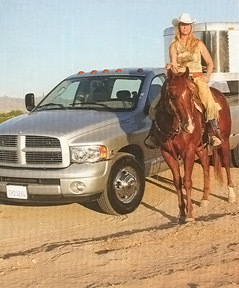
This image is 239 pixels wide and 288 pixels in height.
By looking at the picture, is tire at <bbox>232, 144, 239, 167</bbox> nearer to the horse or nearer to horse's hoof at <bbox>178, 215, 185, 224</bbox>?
the horse

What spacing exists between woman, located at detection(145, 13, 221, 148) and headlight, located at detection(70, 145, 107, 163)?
0.88 m

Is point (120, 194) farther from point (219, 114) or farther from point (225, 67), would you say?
point (225, 67)

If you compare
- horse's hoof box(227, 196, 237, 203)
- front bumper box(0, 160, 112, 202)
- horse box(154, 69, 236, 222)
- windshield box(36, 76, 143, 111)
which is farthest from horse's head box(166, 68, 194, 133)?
horse's hoof box(227, 196, 237, 203)

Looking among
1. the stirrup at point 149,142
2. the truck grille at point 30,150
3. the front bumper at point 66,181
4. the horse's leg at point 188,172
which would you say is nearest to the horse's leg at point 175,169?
the horse's leg at point 188,172

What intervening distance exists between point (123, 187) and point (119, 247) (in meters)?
1.53

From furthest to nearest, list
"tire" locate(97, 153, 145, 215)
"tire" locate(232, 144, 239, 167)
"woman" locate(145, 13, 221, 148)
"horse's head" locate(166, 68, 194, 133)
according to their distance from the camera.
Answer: "tire" locate(232, 144, 239, 167)
"woman" locate(145, 13, 221, 148)
"tire" locate(97, 153, 145, 215)
"horse's head" locate(166, 68, 194, 133)

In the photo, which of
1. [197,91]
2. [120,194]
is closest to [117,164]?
[120,194]

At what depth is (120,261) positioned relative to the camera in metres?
4.94

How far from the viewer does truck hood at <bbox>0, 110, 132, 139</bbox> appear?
6566mm

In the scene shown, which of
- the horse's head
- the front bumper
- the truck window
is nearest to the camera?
the horse's head

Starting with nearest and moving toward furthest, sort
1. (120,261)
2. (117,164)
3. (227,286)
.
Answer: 1. (227,286)
2. (120,261)
3. (117,164)

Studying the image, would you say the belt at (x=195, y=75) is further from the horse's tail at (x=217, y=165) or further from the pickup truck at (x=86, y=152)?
the horse's tail at (x=217, y=165)

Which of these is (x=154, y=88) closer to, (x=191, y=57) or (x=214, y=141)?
(x=191, y=57)

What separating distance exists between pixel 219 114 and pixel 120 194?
217 centimetres
